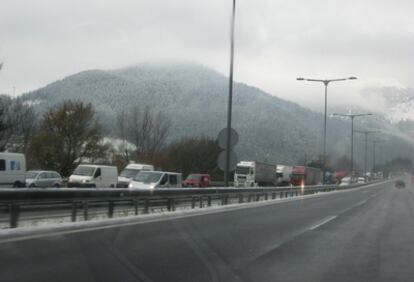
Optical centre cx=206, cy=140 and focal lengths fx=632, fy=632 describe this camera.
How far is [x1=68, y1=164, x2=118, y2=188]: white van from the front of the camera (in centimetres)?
3947

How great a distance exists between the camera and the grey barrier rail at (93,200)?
14.9 meters

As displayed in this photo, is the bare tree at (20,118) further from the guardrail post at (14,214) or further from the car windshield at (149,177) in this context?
the guardrail post at (14,214)

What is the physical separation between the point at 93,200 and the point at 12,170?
1729 centimetres

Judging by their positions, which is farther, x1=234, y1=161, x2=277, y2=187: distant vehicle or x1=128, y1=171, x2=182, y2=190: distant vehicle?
x1=234, y1=161, x2=277, y2=187: distant vehicle

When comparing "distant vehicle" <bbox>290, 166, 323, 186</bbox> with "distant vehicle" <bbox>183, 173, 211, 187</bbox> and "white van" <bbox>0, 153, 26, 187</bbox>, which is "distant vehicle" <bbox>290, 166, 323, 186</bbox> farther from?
"white van" <bbox>0, 153, 26, 187</bbox>

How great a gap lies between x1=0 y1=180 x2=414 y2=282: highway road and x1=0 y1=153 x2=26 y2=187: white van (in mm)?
17862

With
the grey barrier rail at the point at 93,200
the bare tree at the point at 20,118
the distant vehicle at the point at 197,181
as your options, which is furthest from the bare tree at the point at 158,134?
the grey barrier rail at the point at 93,200

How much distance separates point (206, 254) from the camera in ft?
38.2

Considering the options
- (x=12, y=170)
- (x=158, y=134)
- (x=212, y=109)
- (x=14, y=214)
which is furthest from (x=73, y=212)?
(x=212, y=109)

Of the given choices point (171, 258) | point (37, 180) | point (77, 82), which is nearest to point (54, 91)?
point (77, 82)

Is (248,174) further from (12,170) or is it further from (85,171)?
(12,170)

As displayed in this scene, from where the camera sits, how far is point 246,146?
128125 mm

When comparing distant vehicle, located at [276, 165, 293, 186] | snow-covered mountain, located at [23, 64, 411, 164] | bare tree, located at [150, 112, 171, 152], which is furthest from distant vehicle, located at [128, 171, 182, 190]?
snow-covered mountain, located at [23, 64, 411, 164]

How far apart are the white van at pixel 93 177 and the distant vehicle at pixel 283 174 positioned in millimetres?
50430
